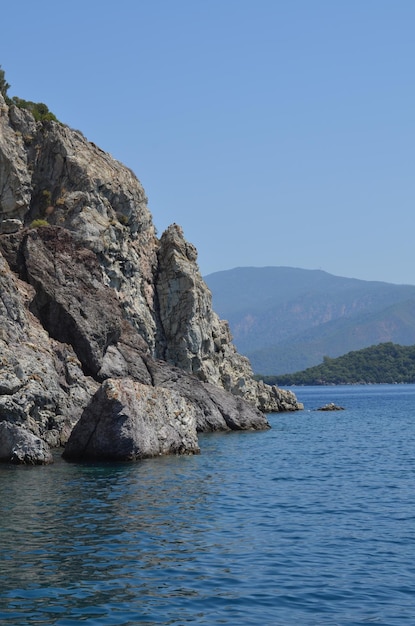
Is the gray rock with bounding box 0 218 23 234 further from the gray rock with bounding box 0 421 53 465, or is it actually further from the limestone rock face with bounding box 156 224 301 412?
the gray rock with bounding box 0 421 53 465

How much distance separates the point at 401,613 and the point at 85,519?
43.1ft

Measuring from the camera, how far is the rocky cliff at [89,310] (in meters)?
A: 47.4

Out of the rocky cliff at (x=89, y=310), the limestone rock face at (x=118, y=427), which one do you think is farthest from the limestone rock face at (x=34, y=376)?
the limestone rock face at (x=118, y=427)

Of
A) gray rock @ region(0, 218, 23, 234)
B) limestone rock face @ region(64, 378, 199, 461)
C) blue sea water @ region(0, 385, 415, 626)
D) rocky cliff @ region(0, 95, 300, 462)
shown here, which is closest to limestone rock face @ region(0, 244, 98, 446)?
rocky cliff @ region(0, 95, 300, 462)

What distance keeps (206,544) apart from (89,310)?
130 ft

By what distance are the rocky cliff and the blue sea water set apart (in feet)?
17.7

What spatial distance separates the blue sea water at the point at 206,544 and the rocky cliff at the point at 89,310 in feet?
17.7

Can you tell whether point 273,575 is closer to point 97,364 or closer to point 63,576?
point 63,576

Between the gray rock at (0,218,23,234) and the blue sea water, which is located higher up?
the gray rock at (0,218,23,234)

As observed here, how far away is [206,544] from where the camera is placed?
25.1m

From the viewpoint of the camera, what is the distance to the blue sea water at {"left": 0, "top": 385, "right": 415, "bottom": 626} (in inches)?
730

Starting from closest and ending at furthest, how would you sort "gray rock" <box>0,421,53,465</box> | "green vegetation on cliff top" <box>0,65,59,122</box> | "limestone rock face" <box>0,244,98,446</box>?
1. "gray rock" <box>0,421,53,465</box>
2. "limestone rock face" <box>0,244,98,446</box>
3. "green vegetation on cliff top" <box>0,65,59,122</box>

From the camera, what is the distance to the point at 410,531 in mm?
26828

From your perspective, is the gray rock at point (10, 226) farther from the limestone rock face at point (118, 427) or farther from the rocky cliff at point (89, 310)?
the limestone rock face at point (118, 427)
